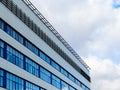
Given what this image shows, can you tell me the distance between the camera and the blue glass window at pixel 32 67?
7117 centimetres

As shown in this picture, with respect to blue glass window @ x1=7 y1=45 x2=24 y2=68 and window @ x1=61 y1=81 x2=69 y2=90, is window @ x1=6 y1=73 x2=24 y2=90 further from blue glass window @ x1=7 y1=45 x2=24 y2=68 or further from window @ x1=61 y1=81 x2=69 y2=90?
window @ x1=61 y1=81 x2=69 y2=90

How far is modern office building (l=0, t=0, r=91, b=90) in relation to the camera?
61.3m

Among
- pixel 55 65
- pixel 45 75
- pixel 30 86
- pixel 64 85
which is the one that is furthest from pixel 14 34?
pixel 64 85

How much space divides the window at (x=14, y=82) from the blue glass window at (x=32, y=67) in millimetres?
4296

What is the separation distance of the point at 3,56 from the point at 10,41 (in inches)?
134

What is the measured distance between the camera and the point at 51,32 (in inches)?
3366

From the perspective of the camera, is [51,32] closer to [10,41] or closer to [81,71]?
[10,41]

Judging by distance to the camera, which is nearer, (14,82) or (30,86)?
(14,82)

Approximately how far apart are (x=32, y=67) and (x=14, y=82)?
9.59 m

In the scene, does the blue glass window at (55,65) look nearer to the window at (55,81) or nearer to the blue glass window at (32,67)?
the window at (55,81)

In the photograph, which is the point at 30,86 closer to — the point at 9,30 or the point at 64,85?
the point at 9,30

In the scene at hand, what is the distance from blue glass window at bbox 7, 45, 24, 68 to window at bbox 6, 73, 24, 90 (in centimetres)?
242

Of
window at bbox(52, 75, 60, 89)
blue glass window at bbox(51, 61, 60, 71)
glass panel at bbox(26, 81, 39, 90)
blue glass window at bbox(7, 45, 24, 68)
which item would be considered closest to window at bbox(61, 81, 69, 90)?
window at bbox(52, 75, 60, 89)

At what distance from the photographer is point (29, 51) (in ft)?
234
